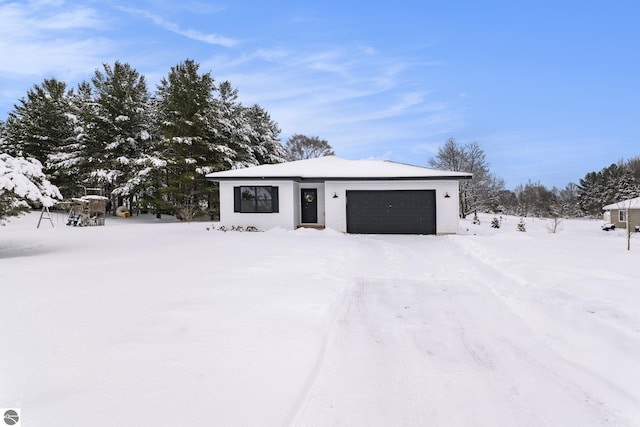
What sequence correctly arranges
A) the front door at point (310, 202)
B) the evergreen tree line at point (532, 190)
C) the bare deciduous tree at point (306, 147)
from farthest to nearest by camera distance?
the bare deciduous tree at point (306, 147) → the evergreen tree line at point (532, 190) → the front door at point (310, 202)

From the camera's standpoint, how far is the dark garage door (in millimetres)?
14859

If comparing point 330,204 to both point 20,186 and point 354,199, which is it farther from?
point 20,186

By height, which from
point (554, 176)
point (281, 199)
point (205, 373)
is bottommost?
point (205, 373)

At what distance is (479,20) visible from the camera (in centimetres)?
1430

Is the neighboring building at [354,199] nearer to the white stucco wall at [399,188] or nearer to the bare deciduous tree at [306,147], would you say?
the white stucco wall at [399,188]

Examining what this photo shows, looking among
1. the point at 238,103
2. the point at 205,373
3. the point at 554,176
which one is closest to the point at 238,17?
the point at 238,103

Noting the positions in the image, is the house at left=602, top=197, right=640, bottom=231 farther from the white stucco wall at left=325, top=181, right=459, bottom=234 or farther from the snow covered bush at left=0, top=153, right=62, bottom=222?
the snow covered bush at left=0, top=153, right=62, bottom=222

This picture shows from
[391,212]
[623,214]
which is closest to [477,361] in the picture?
[391,212]

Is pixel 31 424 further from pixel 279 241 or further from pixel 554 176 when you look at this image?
pixel 554 176

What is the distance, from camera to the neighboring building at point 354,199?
48.3 feet

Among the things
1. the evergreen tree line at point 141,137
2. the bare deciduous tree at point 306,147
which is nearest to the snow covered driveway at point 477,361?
the evergreen tree line at point 141,137

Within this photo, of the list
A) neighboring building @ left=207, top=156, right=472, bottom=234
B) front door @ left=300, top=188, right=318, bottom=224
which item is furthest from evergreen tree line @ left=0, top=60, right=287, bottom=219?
front door @ left=300, top=188, right=318, bottom=224

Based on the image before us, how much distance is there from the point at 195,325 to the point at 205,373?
3.40 feet

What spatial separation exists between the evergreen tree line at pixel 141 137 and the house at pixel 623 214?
28.8 m
